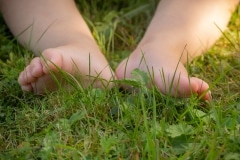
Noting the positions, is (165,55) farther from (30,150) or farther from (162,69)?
(30,150)

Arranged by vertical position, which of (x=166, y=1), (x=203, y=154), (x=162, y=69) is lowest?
(x=203, y=154)

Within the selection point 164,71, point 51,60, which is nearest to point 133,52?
point 164,71

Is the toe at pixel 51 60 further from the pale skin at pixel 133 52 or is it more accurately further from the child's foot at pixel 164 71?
the child's foot at pixel 164 71

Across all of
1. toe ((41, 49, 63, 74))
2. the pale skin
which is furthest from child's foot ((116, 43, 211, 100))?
toe ((41, 49, 63, 74))

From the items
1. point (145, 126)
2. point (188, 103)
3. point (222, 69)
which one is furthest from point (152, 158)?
point (222, 69)

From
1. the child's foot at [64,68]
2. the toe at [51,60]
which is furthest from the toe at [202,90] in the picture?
the toe at [51,60]

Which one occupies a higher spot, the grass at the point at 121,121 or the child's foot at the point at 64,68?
the child's foot at the point at 64,68
